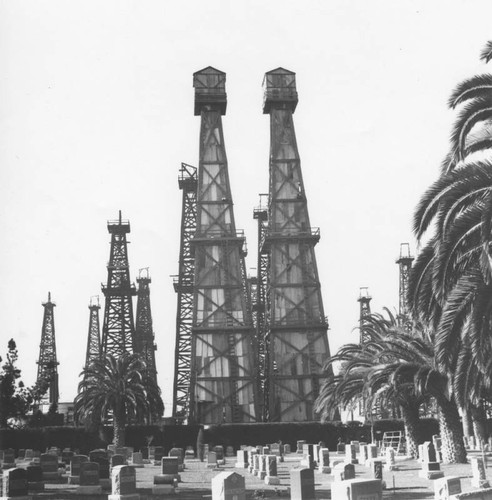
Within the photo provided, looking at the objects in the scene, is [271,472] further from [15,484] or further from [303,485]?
[15,484]

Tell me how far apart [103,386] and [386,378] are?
2080 centimetres

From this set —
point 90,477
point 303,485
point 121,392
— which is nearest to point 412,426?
point 90,477

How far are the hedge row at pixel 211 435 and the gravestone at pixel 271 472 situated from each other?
24970 millimetres

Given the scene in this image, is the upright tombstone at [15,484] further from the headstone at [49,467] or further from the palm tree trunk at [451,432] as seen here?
the palm tree trunk at [451,432]

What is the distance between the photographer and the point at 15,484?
18984 mm

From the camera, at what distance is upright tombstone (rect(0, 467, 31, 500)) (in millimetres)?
18828

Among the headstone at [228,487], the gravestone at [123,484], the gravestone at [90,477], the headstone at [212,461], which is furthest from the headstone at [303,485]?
the headstone at [212,461]

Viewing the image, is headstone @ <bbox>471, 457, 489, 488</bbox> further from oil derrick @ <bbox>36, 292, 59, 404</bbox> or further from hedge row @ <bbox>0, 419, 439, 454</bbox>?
oil derrick @ <bbox>36, 292, 59, 404</bbox>

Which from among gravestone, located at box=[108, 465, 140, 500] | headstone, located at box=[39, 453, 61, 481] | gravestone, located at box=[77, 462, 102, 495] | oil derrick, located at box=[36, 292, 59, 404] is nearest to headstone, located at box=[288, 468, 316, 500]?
gravestone, located at box=[108, 465, 140, 500]

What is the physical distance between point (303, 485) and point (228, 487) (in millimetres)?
2755

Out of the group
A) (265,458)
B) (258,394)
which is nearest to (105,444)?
(258,394)

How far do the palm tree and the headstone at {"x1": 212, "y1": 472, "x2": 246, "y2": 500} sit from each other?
102 feet

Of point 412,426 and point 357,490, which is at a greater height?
point 412,426

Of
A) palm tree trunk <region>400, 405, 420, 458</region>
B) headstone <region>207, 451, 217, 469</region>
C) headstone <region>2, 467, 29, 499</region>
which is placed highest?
palm tree trunk <region>400, 405, 420, 458</region>
